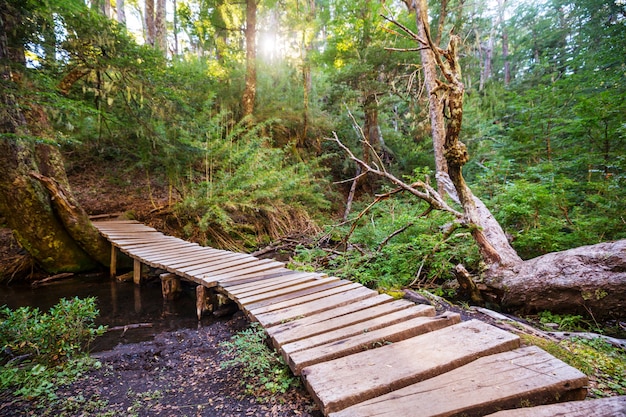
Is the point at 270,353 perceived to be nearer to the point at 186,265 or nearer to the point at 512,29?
the point at 186,265

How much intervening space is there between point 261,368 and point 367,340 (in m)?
0.83

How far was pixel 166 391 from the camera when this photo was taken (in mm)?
2135

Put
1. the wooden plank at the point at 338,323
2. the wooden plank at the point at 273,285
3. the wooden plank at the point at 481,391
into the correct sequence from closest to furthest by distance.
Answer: the wooden plank at the point at 481,391 < the wooden plank at the point at 338,323 < the wooden plank at the point at 273,285

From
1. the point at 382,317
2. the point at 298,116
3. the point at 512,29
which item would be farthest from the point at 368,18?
the point at 512,29

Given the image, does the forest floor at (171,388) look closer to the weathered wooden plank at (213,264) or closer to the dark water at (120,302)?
the dark water at (120,302)

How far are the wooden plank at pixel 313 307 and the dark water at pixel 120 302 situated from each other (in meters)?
1.81

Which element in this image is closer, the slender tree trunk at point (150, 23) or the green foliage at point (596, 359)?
the green foliage at point (596, 359)

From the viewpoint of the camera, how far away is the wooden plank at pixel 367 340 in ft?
6.18

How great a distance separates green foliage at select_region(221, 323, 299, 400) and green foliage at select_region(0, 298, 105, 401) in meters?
1.22

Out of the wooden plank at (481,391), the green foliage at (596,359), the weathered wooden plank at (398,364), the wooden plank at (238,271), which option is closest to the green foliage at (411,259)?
the wooden plank at (238,271)

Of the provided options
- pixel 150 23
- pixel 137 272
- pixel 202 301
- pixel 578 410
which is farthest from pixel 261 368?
pixel 150 23

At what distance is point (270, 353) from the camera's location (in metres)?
2.34

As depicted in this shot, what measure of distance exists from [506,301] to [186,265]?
15.0ft

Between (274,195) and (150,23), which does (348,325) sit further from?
(150,23)
